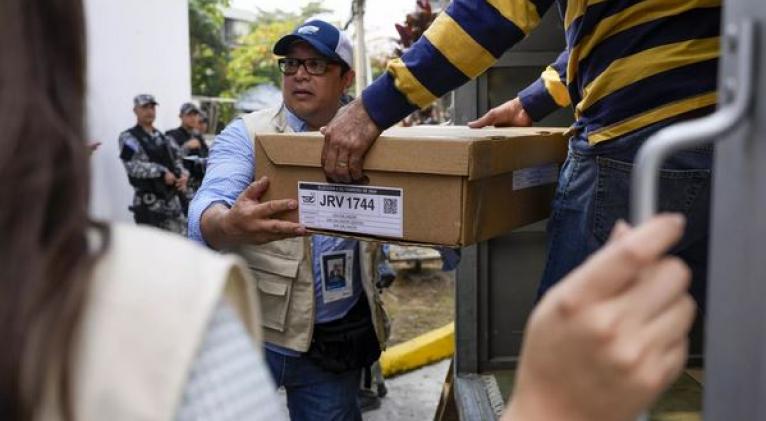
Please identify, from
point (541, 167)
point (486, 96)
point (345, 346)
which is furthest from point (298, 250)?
point (486, 96)

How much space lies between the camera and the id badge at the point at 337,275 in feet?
8.95

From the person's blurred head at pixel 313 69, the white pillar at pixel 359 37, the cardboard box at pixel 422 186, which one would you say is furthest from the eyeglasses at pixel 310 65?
the white pillar at pixel 359 37

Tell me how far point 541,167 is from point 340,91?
3.53 feet

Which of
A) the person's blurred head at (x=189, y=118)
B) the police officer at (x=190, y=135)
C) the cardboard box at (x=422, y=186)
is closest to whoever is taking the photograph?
the cardboard box at (x=422, y=186)

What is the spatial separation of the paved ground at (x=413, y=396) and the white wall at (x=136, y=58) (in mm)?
4771

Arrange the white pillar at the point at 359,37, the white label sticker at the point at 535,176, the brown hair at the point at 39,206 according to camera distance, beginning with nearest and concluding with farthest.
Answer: the brown hair at the point at 39,206 < the white label sticker at the point at 535,176 < the white pillar at the point at 359,37

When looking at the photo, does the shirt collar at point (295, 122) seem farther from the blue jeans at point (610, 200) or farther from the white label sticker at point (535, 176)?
the blue jeans at point (610, 200)

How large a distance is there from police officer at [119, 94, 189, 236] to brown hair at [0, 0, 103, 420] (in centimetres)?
802

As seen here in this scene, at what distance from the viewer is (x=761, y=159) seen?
0.81 meters

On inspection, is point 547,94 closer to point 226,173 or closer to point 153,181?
point 226,173

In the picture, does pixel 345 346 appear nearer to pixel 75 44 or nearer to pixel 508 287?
pixel 508 287

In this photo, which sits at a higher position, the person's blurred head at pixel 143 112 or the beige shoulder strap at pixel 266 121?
the person's blurred head at pixel 143 112

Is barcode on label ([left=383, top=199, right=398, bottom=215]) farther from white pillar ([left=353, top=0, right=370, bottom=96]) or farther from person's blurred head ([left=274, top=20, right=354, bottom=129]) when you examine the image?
white pillar ([left=353, top=0, right=370, bottom=96])

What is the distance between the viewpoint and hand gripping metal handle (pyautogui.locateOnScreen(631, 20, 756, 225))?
0.75 meters
